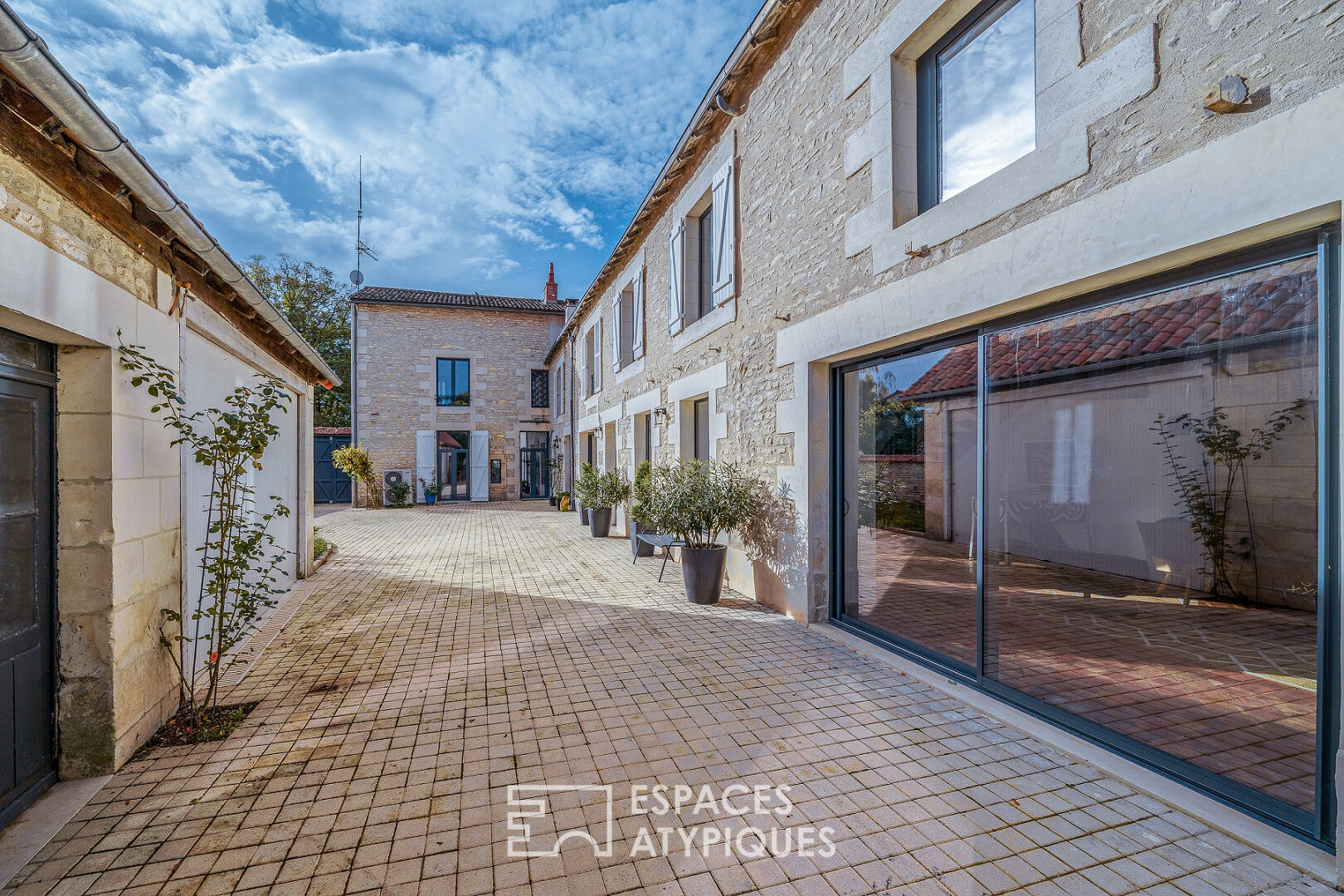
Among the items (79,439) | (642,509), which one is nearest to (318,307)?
(642,509)

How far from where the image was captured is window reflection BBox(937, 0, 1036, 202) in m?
2.87

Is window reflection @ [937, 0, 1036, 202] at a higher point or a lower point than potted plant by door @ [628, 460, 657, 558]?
higher

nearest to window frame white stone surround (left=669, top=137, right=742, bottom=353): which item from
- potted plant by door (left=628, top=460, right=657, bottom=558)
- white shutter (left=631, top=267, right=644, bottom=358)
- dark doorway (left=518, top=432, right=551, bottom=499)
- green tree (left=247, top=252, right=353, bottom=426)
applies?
white shutter (left=631, top=267, right=644, bottom=358)

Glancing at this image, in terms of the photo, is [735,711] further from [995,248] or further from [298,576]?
[298,576]

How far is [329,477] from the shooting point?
1720cm

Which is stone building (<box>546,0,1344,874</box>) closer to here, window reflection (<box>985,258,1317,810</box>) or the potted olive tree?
window reflection (<box>985,258,1317,810</box>)

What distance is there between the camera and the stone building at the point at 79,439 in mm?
1899

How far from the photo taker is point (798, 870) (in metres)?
1.75

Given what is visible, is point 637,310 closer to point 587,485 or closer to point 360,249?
point 587,485

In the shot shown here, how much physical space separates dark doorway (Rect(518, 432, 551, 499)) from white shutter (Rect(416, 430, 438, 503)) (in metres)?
2.66

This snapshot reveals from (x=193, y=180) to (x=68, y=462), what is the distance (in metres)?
35.1

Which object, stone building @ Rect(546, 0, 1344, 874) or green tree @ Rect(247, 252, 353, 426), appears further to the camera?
green tree @ Rect(247, 252, 353, 426)

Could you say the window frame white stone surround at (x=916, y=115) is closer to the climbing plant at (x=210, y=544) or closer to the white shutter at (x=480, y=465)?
the climbing plant at (x=210, y=544)

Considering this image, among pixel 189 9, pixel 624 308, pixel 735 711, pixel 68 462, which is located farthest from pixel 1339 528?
pixel 624 308
